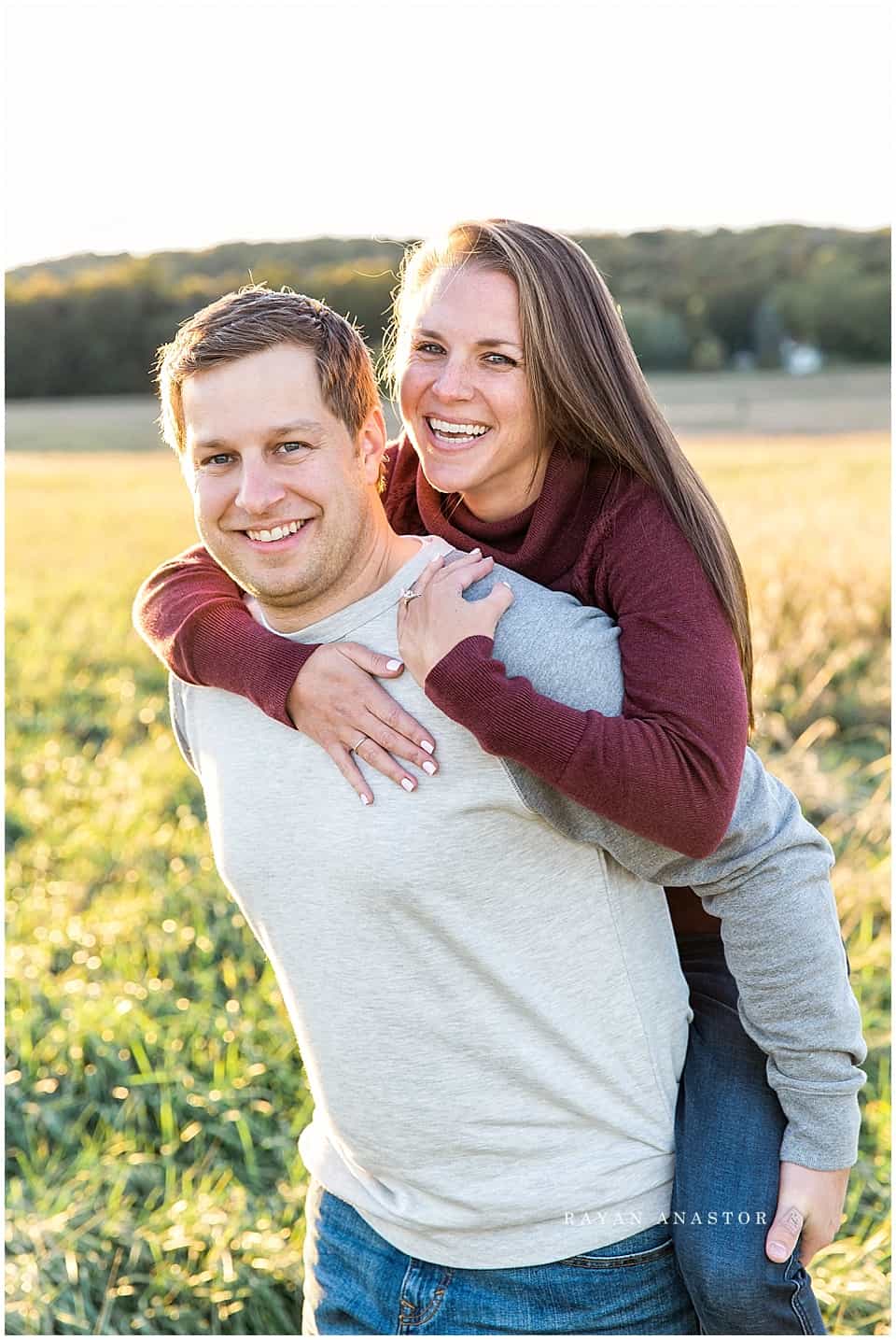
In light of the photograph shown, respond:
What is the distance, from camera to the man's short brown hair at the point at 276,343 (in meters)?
1.75

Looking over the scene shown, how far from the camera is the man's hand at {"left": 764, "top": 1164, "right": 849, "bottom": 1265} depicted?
5.84 feet

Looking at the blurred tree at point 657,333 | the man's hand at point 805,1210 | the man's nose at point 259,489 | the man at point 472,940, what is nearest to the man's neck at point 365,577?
the man at point 472,940

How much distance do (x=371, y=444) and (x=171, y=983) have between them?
277 centimetres

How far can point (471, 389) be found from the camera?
2.01 metres

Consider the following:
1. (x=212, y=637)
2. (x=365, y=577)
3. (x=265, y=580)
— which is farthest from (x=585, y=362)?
(x=212, y=637)

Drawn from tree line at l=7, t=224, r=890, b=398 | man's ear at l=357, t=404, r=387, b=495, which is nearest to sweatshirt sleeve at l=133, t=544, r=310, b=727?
man's ear at l=357, t=404, r=387, b=495

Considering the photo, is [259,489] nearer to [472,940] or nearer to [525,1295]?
[472,940]

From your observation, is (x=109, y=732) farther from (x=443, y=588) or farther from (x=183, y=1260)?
(x=443, y=588)

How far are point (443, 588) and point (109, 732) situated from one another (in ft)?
18.3

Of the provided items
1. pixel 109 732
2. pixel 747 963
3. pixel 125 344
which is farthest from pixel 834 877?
pixel 125 344

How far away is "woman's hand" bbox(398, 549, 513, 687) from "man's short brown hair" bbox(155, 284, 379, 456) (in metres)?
0.24

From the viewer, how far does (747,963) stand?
1.75 metres

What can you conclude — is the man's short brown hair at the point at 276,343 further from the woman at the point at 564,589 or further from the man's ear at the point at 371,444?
the woman at the point at 564,589

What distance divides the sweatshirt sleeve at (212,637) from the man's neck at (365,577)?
2.0 inches
